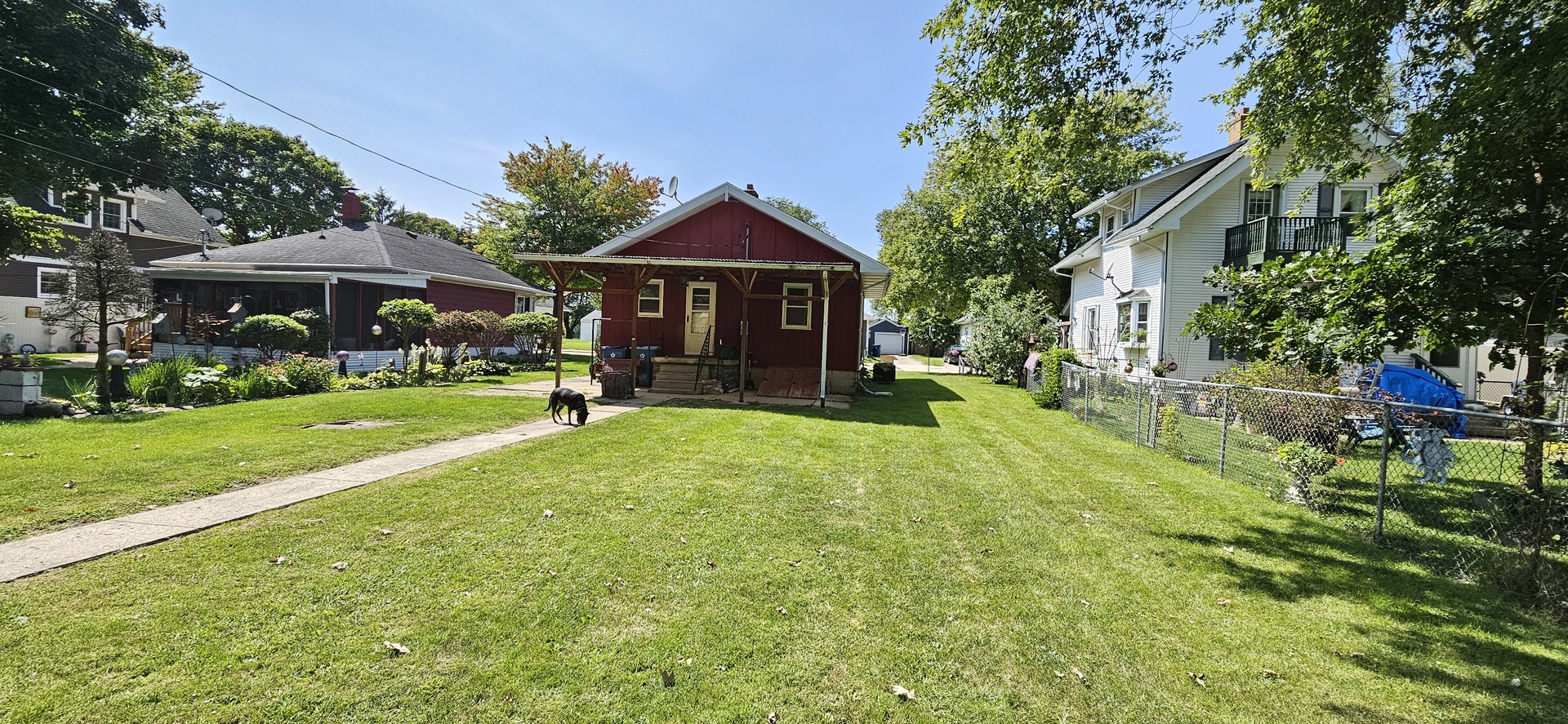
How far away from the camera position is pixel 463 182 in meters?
17.8

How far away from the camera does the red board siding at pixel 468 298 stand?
20266 millimetres

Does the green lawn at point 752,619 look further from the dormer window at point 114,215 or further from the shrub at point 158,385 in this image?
the dormer window at point 114,215

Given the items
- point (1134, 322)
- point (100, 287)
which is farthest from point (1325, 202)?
point (100, 287)

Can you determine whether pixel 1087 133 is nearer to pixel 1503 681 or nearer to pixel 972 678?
pixel 1503 681

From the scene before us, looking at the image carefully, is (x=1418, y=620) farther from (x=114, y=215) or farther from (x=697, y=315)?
(x=114, y=215)

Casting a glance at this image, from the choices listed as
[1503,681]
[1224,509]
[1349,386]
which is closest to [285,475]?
[1503,681]

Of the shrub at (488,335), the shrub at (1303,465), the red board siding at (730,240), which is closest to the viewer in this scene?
the shrub at (1303,465)

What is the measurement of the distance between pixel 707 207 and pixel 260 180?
4452 centimetres

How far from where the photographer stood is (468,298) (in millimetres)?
22031

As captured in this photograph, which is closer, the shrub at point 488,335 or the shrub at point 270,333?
the shrub at point 270,333

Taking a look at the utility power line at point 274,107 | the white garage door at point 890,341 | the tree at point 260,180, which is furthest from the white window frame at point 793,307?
the white garage door at point 890,341

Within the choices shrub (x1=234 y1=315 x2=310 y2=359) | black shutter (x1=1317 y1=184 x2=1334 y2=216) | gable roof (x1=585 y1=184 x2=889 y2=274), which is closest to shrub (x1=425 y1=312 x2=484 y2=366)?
shrub (x1=234 y1=315 x2=310 y2=359)

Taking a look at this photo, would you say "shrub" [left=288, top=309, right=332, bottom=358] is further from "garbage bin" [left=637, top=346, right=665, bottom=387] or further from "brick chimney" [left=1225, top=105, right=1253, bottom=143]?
"brick chimney" [left=1225, top=105, right=1253, bottom=143]

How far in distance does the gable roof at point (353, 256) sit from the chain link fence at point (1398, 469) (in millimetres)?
19299
